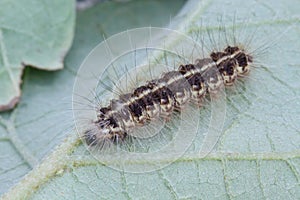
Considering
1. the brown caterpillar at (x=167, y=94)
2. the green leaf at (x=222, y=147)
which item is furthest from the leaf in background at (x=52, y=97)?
the brown caterpillar at (x=167, y=94)

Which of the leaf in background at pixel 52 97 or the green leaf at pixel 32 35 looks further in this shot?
the green leaf at pixel 32 35

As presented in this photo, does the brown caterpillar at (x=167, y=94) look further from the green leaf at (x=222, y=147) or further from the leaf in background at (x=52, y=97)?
the leaf in background at (x=52, y=97)

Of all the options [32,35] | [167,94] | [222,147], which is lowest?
[222,147]

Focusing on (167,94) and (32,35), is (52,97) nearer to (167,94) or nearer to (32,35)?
(32,35)

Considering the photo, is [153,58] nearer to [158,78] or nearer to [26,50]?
[158,78]

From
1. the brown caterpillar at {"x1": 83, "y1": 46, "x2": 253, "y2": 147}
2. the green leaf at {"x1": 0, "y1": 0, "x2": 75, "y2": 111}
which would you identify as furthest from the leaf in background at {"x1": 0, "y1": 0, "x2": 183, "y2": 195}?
the brown caterpillar at {"x1": 83, "y1": 46, "x2": 253, "y2": 147}

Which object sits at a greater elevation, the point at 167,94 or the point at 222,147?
the point at 167,94

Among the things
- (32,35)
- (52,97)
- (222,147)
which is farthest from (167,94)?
(32,35)

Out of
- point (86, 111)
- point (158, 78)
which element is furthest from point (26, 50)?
point (158, 78)
